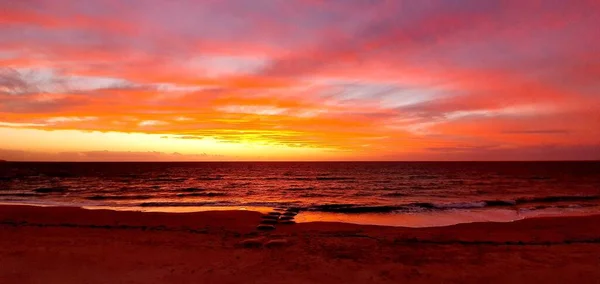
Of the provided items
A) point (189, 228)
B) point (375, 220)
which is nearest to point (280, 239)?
point (189, 228)

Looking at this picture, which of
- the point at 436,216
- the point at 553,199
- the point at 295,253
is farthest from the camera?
the point at 553,199

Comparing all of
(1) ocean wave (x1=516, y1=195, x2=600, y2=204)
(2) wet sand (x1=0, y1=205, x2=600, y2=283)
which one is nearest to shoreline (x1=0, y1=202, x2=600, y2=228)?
(2) wet sand (x1=0, y1=205, x2=600, y2=283)

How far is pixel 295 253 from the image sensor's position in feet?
41.2

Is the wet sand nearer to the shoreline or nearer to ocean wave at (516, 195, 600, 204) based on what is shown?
the shoreline

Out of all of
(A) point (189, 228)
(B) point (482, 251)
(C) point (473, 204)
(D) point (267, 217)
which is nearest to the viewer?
(B) point (482, 251)

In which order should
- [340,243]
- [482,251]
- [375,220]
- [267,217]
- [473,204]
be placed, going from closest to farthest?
[482,251], [340,243], [267,217], [375,220], [473,204]

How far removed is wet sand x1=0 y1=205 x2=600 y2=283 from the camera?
32.9 feet

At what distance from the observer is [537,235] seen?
16219 mm

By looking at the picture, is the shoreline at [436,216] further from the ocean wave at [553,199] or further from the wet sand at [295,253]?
the ocean wave at [553,199]

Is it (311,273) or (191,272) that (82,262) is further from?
(311,273)

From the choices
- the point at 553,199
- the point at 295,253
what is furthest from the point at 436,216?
the point at 553,199

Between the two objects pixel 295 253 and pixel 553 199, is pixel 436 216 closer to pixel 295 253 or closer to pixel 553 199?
pixel 295 253

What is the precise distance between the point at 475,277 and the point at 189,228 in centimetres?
1263

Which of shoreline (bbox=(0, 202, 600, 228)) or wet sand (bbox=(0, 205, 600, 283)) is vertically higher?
wet sand (bbox=(0, 205, 600, 283))
